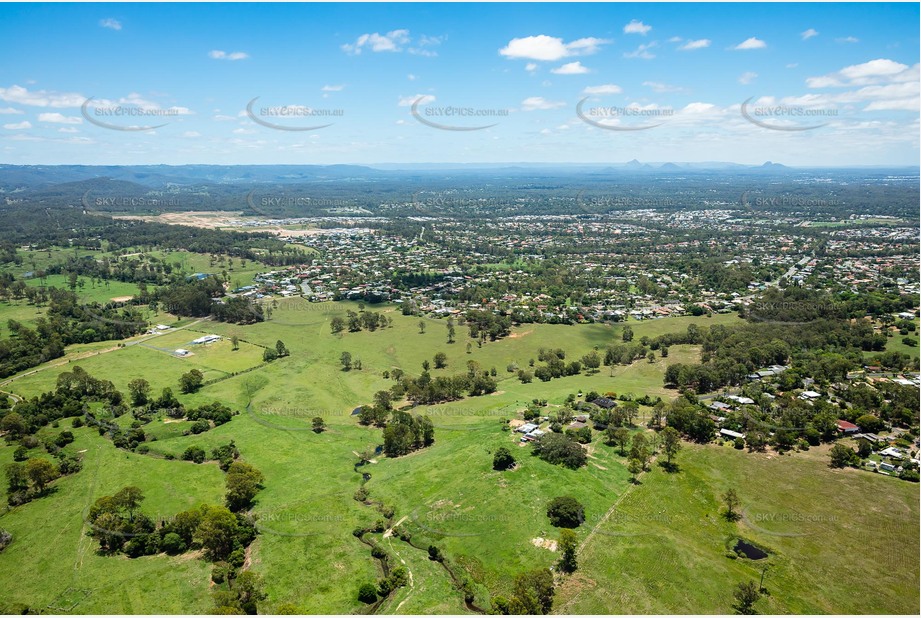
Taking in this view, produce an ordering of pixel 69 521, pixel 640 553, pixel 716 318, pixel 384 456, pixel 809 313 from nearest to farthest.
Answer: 1. pixel 640 553
2. pixel 69 521
3. pixel 384 456
4. pixel 809 313
5. pixel 716 318

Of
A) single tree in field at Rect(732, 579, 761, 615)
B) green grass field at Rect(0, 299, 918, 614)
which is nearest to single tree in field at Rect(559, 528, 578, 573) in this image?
green grass field at Rect(0, 299, 918, 614)

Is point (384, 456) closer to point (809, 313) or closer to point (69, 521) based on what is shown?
point (69, 521)

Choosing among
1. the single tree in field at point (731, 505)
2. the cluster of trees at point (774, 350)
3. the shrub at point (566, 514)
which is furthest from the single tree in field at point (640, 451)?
the cluster of trees at point (774, 350)

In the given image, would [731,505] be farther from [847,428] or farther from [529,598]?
[847,428]

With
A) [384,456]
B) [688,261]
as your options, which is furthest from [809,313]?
[384,456]

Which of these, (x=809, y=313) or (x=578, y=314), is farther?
(x=578, y=314)

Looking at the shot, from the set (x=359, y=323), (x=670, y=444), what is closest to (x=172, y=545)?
(x=670, y=444)

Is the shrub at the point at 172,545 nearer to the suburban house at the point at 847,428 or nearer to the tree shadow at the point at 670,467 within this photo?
the tree shadow at the point at 670,467
